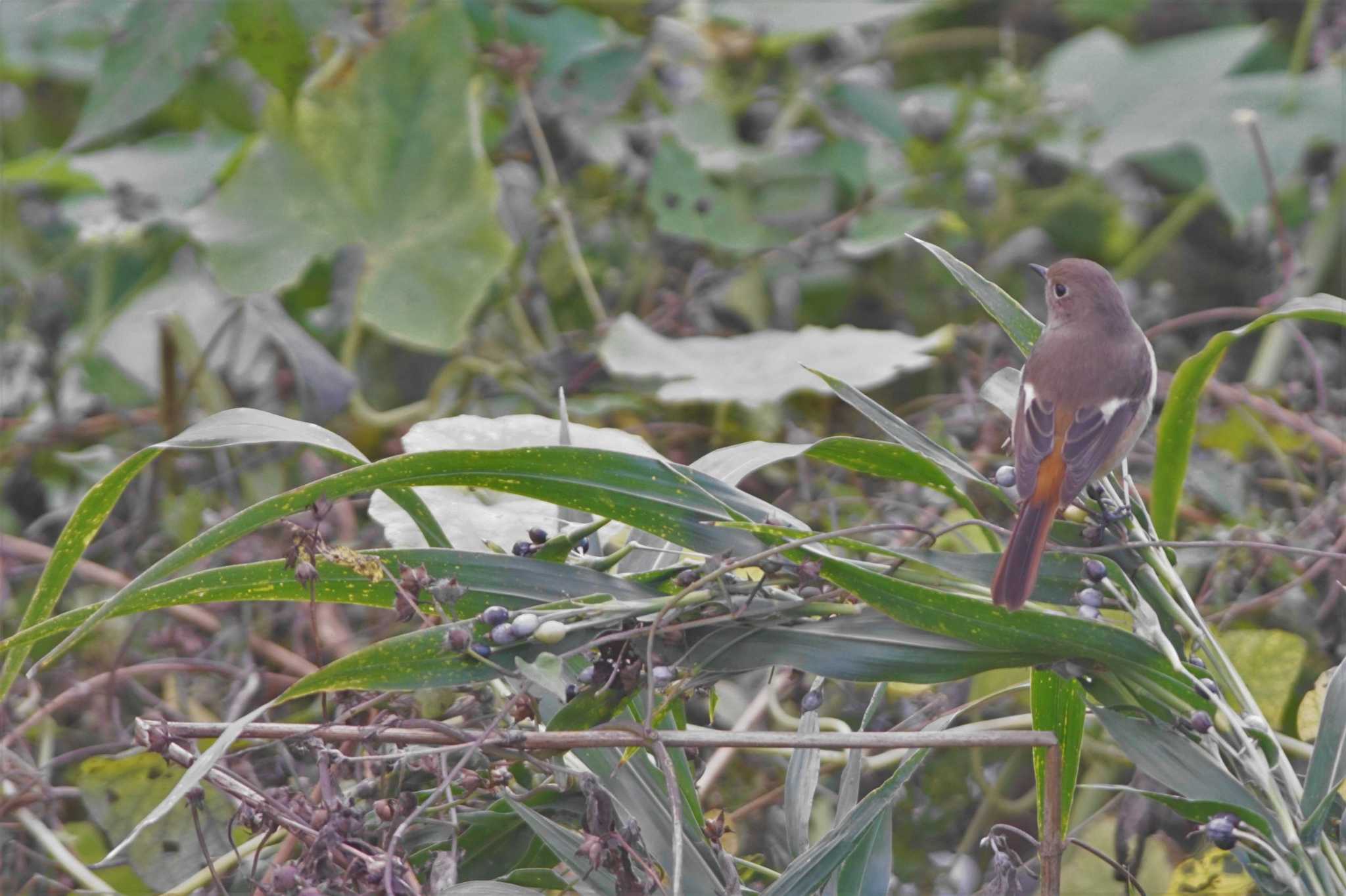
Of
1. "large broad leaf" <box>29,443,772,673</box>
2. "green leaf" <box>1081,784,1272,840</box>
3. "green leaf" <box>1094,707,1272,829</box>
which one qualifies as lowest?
"green leaf" <box>1081,784,1272,840</box>

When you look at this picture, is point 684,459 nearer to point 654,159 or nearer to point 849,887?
point 654,159

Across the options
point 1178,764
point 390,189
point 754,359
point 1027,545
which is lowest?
point 754,359

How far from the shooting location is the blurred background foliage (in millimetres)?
1920

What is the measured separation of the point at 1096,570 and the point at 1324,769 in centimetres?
19

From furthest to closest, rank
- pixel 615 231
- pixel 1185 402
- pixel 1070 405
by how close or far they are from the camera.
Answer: pixel 615 231 < pixel 1070 405 < pixel 1185 402

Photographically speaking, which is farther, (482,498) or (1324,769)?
(482,498)

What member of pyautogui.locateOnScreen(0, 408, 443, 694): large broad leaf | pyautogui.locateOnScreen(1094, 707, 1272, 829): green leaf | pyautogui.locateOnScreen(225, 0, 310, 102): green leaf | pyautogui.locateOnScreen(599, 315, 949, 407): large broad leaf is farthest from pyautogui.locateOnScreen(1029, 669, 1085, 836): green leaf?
pyautogui.locateOnScreen(225, 0, 310, 102): green leaf

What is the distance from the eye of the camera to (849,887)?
3.04 feet

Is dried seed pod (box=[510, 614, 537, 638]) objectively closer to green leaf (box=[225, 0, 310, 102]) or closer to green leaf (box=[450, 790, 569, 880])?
green leaf (box=[450, 790, 569, 880])

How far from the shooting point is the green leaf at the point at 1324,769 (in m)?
0.88

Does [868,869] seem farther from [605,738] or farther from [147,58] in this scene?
[147,58]

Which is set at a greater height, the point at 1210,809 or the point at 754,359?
the point at 1210,809

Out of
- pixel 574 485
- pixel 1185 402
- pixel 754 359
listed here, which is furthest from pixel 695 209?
pixel 574 485

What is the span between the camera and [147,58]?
2.19 metres
